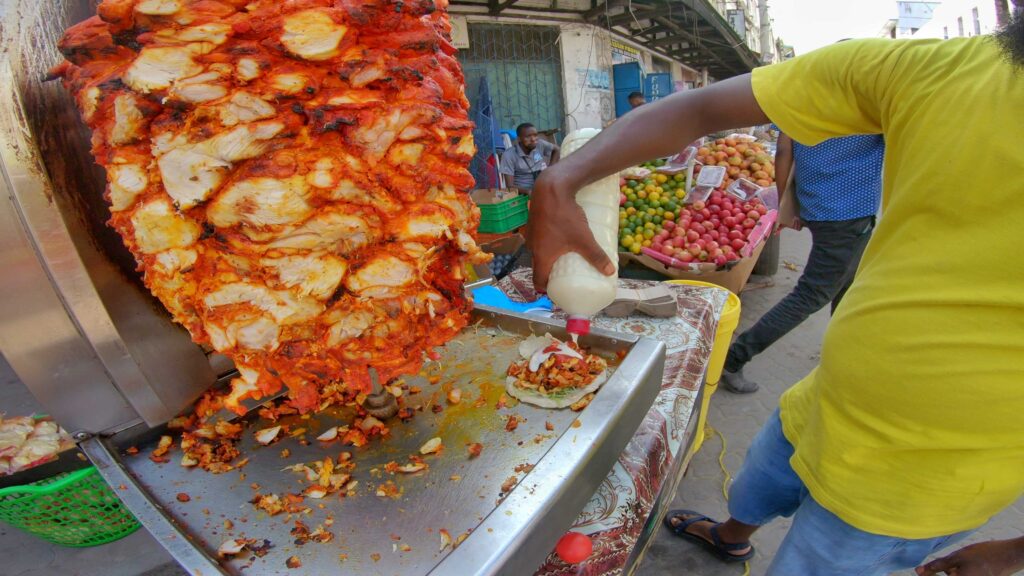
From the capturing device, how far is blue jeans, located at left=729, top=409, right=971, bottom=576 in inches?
53.5

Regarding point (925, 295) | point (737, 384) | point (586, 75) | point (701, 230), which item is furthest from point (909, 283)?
point (586, 75)

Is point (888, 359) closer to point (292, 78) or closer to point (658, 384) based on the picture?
point (658, 384)

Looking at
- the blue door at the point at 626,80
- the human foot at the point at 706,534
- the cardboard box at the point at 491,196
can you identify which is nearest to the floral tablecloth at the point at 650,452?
the human foot at the point at 706,534

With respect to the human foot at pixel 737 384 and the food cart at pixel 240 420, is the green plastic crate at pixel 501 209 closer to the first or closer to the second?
the human foot at pixel 737 384

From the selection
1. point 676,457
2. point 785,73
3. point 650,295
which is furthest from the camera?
point 650,295

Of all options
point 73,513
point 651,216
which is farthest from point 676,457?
point 651,216

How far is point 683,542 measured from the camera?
259cm

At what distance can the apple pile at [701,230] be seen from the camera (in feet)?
14.9

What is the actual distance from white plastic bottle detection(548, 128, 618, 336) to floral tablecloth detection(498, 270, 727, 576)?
1.33ft

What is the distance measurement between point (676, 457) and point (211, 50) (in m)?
1.69

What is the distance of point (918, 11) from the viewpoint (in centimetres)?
1639

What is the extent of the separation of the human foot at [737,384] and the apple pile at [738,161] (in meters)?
2.68

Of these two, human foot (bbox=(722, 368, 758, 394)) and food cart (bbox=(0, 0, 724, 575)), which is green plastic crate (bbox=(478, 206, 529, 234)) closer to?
human foot (bbox=(722, 368, 758, 394))

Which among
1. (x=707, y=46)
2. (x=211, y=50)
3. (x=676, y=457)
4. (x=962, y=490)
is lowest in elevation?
(x=676, y=457)
